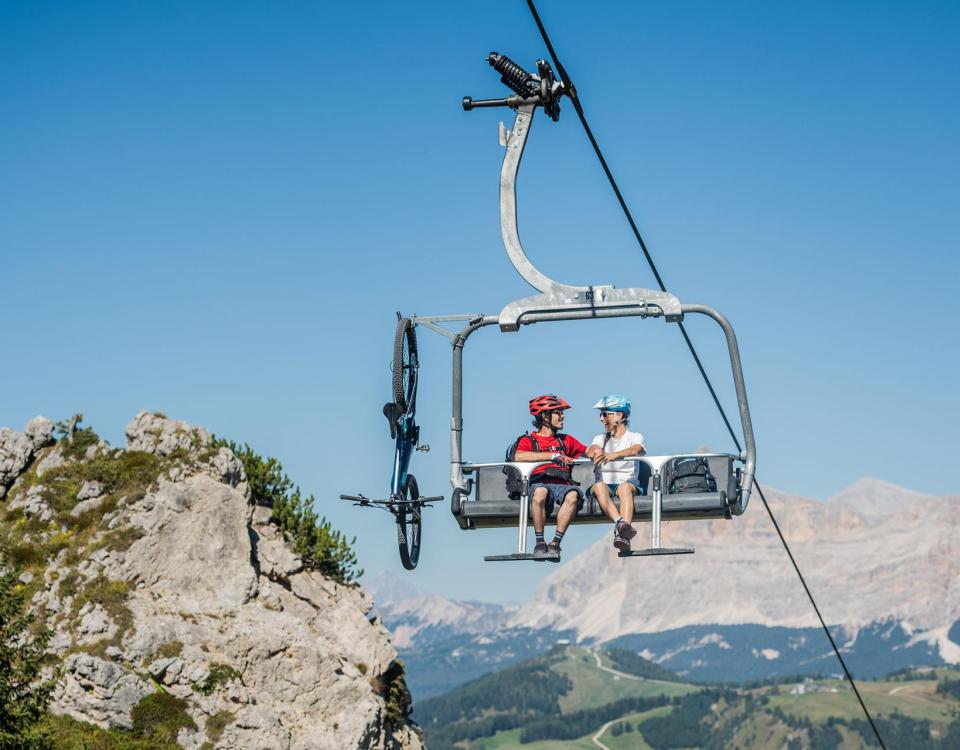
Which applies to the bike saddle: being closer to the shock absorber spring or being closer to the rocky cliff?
the shock absorber spring

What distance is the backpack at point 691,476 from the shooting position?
18906 mm

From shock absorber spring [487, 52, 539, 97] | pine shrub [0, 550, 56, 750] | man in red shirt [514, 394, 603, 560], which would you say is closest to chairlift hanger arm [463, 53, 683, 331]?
shock absorber spring [487, 52, 539, 97]

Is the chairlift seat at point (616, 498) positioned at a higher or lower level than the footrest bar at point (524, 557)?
higher

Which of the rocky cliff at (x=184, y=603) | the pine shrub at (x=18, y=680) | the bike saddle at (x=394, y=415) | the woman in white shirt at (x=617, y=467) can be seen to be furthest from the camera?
the rocky cliff at (x=184, y=603)

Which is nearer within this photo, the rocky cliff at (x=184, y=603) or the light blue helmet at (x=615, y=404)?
the light blue helmet at (x=615, y=404)

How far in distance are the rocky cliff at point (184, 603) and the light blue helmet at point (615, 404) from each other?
25.3 meters

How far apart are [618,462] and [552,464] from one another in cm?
98

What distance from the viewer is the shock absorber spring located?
17.3 metres

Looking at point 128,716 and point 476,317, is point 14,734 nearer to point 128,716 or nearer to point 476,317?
point 128,716

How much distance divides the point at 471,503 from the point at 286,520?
33.7m

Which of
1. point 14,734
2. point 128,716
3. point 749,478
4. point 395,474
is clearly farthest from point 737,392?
point 128,716

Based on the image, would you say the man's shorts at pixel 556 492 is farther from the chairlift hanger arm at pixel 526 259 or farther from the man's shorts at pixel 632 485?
the chairlift hanger arm at pixel 526 259

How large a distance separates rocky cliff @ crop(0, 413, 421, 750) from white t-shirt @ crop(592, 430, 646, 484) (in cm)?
2516

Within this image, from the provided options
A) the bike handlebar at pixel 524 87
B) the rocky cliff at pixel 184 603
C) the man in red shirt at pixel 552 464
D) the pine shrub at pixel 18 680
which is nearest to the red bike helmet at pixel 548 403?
the man in red shirt at pixel 552 464
